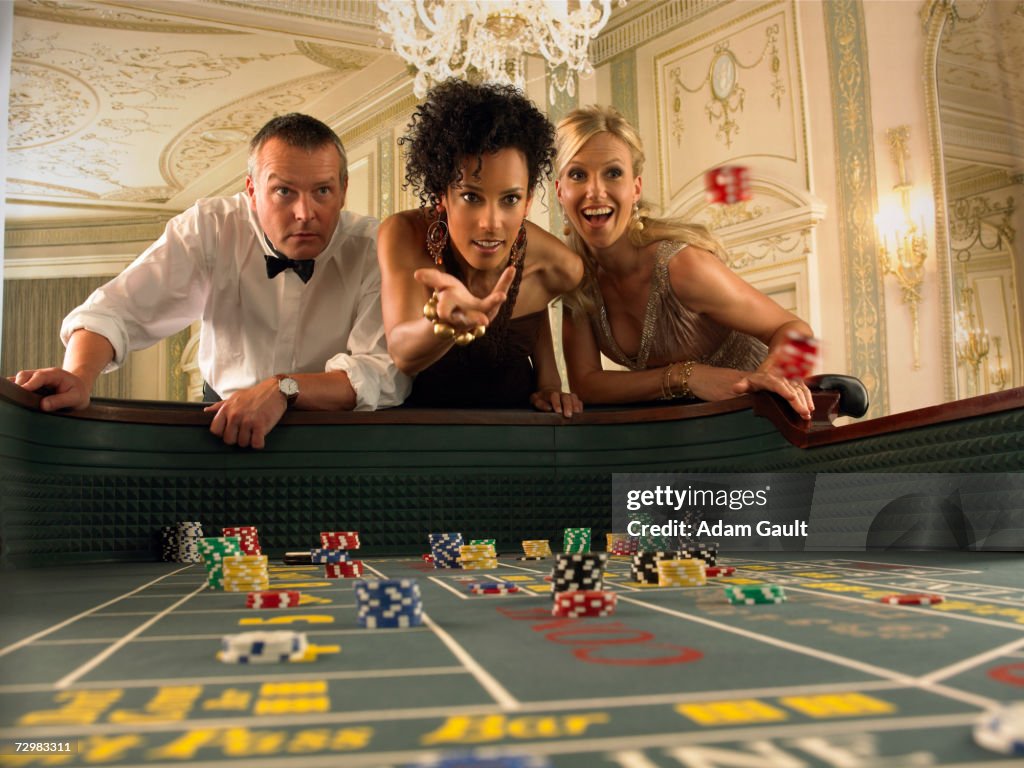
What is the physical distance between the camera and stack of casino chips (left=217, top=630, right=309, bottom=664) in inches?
34.2

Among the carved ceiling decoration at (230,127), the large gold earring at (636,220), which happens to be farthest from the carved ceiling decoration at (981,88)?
the carved ceiling decoration at (230,127)

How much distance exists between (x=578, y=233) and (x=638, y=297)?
29 centimetres

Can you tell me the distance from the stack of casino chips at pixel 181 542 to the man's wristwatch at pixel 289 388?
0.41 meters

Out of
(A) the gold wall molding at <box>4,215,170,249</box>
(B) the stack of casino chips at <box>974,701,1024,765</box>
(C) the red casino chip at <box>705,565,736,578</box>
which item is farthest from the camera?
(A) the gold wall molding at <box>4,215,170,249</box>

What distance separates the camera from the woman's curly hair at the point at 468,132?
2.52 m

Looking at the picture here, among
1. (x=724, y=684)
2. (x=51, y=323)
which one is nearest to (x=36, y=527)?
(x=724, y=684)

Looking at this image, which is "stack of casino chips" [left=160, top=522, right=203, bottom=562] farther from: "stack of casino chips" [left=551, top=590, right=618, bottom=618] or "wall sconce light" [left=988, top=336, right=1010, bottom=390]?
"wall sconce light" [left=988, top=336, right=1010, bottom=390]

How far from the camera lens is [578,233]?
3.26 meters

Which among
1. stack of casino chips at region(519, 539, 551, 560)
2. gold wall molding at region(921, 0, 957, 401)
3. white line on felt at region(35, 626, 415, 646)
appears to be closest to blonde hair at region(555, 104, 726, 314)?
stack of casino chips at region(519, 539, 551, 560)

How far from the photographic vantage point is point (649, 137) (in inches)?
307

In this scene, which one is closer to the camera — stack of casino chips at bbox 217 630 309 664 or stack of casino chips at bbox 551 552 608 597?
stack of casino chips at bbox 217 630 309 664

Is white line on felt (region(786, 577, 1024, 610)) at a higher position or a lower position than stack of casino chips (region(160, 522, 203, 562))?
lower

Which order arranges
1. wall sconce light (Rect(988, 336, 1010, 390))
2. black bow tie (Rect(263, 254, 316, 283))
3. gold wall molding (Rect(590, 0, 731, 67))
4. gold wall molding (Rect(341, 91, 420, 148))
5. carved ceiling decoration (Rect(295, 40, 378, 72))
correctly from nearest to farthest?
black bow tie (Rect(263, 254, 316, 283))
wall sconce light (Rect(988, 336, 1010, 390))
gold wall molding (Rect(590, 0, 731, 67))
carved ceiling decoration (Rect(295, 40, 378, 72))
gold wall molding (Rect(341, 91, 420, 148))

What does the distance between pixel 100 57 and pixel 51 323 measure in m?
5.96
